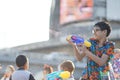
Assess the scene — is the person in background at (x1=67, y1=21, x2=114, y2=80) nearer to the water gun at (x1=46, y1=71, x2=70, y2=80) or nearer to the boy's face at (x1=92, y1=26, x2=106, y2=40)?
the boy's face at (x1=92, y1=26, x2=106, y2=40)

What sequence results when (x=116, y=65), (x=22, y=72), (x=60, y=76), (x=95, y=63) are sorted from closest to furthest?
(x=95, y=63) → (x=60, y=76) → (x=22, y=72) → (x=116, y=65)

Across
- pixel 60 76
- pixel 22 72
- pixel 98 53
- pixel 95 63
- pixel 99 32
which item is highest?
pixel 99 32

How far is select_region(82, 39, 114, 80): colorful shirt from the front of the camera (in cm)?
503

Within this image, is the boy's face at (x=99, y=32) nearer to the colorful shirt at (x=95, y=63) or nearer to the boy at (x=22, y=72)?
the colorful shirt at (x=95, y=63)

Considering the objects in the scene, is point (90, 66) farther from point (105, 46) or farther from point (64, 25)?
point (64, 25)

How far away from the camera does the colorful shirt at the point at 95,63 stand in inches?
198

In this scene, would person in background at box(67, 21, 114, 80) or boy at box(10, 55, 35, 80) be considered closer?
person in background at box(67, 21, 114, 80)

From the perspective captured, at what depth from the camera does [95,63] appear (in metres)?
5.03

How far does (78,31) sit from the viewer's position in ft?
164

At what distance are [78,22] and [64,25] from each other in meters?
2.79

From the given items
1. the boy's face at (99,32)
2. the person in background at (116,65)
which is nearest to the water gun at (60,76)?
the boy's face at (99,32)

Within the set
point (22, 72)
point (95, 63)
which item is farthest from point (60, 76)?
point (22, 72)

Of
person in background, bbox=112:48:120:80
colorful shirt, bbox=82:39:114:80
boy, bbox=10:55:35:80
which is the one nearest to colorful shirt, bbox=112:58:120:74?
person in background, bbox=112:48:120:80

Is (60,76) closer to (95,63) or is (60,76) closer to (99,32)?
(95,63)
